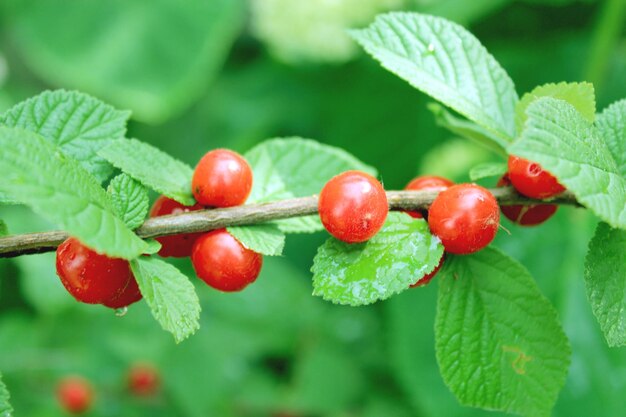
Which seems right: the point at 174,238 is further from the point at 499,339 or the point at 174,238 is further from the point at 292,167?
the point at 499,339

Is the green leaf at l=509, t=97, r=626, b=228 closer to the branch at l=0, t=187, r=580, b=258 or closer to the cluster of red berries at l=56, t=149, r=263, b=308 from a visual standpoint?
the branch at l=0, t=187, r=580, b=258

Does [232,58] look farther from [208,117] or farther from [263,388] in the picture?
[263,388]

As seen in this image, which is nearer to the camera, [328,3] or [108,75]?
[328,3]

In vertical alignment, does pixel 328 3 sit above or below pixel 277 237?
below

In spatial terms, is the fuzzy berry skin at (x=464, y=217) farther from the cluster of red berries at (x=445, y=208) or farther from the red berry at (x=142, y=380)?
the red berry at (x=142, y=380)

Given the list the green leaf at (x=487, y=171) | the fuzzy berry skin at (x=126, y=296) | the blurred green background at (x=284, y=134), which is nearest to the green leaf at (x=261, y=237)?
the fuzzy berry skin at (x=126, y=296)

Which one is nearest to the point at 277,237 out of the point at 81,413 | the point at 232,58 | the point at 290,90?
the point at 81,413

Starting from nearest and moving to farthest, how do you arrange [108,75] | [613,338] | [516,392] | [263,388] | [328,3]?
1. [613,338]
2. [516,392]
3. [263,388]
4. [328,3]
5. [108,75]
